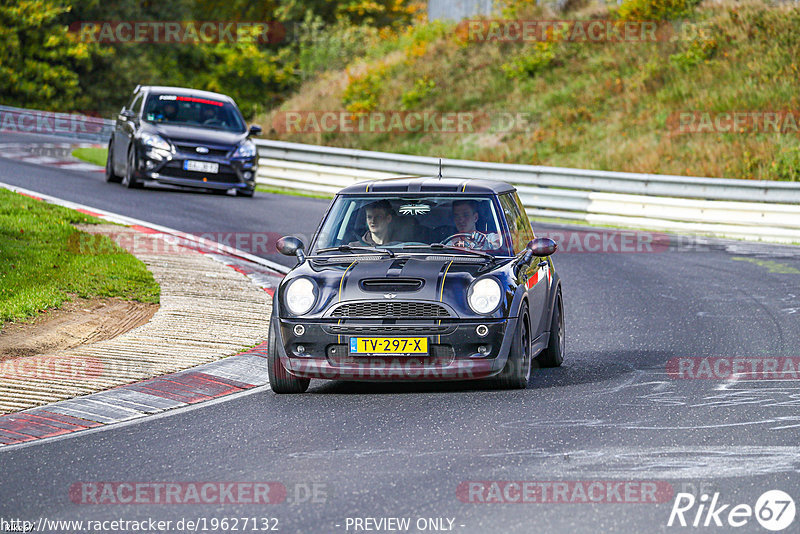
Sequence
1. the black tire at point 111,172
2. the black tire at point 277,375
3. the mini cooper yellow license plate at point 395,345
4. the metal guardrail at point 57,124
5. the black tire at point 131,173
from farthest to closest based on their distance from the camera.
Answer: the metal guardrail at point 57,124 < the black tire at point 111,172 < the black tire at point 131,173 < the black tire at point 277,375 < the mini cooper yellow license plate at point 395,345

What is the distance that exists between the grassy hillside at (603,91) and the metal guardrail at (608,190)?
10.4 feet

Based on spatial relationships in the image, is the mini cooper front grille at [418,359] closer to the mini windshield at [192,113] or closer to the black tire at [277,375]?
the black tire at [277,375]

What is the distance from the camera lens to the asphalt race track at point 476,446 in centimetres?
588

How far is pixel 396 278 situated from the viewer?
8.65 meters

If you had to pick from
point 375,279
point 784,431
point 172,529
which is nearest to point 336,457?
point 172,529

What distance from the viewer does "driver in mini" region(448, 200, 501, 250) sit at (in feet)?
30.9

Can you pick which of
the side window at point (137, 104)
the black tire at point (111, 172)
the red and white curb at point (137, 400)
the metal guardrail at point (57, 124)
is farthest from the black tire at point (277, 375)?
the metal guardrail at point (57, 124)

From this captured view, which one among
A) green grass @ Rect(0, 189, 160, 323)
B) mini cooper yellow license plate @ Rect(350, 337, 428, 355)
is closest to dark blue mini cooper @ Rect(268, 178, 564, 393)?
mini cooper yellow license plate @ Rect(350, 337, 428, 355)

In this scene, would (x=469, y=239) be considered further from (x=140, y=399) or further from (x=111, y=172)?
(x=111, y=172)

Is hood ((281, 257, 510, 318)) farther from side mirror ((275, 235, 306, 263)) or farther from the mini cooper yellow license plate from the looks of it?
side mirror ((275, 235, 306, 263))

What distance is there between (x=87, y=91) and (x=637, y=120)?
91.4 ft

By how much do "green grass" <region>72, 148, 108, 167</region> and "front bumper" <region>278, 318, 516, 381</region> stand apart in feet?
68.2

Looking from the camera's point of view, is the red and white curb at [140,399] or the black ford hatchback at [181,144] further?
the black ford hatchback at [181,144]

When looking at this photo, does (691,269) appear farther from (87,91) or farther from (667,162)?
(87,91)
